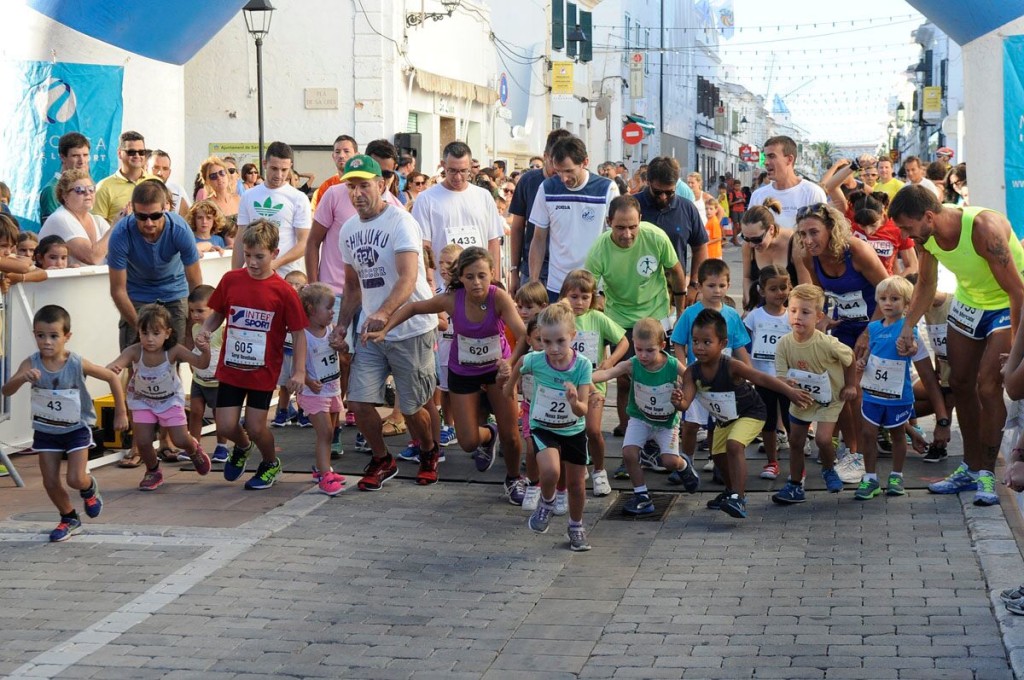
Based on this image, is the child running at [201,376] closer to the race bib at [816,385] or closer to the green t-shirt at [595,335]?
the green t-shirt at [595,335]

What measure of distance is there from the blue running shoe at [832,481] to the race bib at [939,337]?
133 centimetres

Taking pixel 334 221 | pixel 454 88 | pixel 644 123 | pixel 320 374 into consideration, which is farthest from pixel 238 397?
pixel 644 123

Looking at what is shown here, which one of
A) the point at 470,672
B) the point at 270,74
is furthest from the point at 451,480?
the point at 270,74

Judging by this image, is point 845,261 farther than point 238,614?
Yes

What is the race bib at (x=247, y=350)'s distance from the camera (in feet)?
27.1

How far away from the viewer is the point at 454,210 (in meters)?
9.76

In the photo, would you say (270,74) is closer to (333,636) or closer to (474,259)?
(474,259)

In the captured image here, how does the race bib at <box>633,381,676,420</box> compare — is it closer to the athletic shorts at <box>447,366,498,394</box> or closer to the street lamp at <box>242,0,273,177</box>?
the athletic shorts at <box>447,366,498,394</box>

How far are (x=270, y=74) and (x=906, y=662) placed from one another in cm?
2194

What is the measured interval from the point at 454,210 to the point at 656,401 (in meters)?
2.51

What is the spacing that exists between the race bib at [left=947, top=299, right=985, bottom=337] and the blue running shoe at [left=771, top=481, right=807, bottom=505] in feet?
4.14

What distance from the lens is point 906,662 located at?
5211 millimetres

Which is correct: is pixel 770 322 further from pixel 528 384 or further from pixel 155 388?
pixel 155 388

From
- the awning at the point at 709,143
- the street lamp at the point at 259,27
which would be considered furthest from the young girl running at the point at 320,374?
the awning at the point at 709,143
